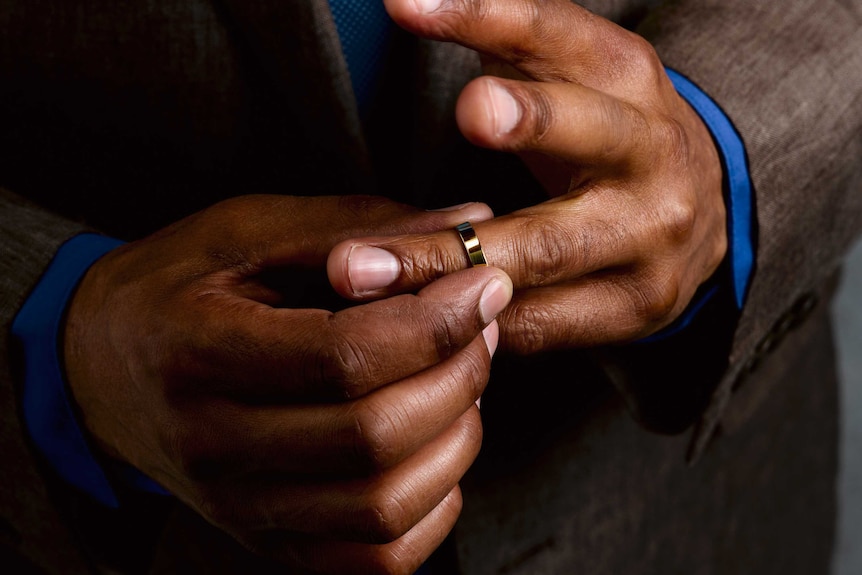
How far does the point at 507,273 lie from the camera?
42 cm

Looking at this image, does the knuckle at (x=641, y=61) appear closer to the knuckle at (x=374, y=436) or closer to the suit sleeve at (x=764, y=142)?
the suit sleeve at (x=764, y=142)

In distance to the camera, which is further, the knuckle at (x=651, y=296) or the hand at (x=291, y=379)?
the knuckle at (x=651, y=296)

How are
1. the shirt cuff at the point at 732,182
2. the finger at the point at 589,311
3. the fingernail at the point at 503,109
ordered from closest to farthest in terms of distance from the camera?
1. the fingernail at the point at 503,109
2. the finger at the point at 589,311
3. the shirt cuff at the point at 732,182

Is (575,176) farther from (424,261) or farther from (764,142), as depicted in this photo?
(764,142)

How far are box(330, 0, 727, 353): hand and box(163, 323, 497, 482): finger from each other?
0.06 m

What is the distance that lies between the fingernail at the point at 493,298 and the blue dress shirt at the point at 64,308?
261 mm

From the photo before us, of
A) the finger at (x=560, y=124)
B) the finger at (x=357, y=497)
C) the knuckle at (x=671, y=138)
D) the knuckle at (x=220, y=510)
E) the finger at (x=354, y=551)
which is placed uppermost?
the finger at (x=560, y=124)

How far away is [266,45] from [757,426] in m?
0.77

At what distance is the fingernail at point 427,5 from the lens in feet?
1.18

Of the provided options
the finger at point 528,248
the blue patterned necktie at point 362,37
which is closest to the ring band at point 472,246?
the finger at point 528,248

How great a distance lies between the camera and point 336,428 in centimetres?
38

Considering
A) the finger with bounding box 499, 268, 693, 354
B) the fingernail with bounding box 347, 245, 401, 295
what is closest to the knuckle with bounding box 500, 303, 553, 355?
the finger with bounding box 499, 268, 693, 354

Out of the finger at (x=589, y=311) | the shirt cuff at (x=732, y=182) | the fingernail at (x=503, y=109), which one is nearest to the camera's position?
the fingernail at (x=503, y=109)

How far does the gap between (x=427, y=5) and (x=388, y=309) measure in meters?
0.15
